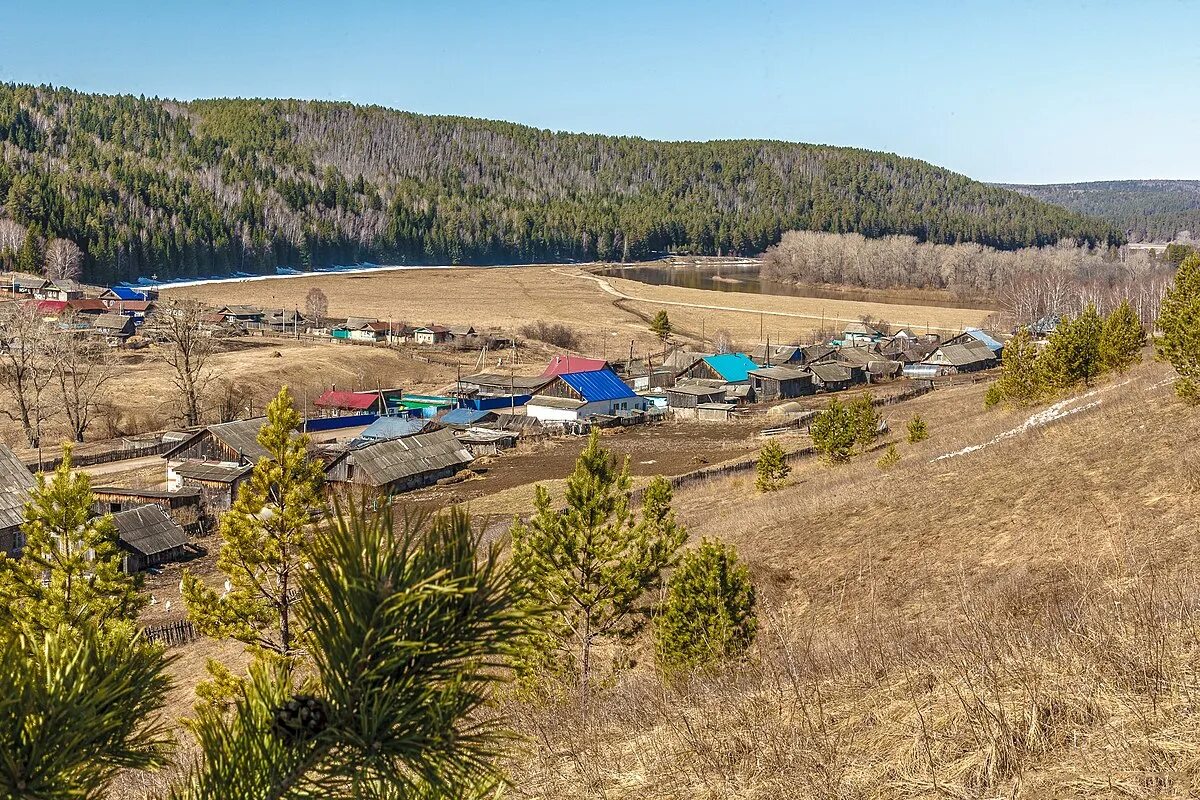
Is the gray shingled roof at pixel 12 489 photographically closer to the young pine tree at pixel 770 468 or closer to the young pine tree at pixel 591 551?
the young pine tree at pixel 591 551

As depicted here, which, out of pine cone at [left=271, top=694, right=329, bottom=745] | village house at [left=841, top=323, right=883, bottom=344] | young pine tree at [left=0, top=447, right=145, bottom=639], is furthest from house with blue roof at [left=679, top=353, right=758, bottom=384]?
pine cone at [left=271, top=694, right=329, bottom=745]

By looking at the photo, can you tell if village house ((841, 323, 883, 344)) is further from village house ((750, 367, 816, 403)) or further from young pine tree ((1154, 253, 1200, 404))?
young pine tree ((1154, 253, 1200, 404))

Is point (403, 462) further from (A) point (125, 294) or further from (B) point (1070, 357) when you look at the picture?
(A) point (125, 294)

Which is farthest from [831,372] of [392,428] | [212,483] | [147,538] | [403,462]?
[147,538]

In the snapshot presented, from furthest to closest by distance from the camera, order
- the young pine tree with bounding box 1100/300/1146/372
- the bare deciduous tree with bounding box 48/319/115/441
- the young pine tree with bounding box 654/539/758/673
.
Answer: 1. the bare deciduous tree with bounding box 48/319/115/441
2. the young pine tree with bounding box 1100/300/1146/372
3. the young pine tree with bounding box 654/539/758/673

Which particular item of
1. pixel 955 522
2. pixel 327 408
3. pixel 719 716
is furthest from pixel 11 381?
pixel 719 716

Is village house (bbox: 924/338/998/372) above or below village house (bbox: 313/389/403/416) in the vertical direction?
above

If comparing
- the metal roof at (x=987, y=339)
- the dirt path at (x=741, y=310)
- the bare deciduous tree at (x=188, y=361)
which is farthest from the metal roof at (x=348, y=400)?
the dirt path at (x=741, y=310)
